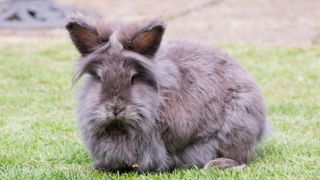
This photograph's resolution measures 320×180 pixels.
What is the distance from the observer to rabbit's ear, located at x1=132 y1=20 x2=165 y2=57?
13.5 ft

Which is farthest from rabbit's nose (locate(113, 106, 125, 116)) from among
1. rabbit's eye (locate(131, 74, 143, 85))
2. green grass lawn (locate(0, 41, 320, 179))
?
green grass lawn (locate(0, 41, 320, 179))

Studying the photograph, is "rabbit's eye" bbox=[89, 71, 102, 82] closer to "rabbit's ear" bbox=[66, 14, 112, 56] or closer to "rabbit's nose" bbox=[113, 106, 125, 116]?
"rabbit's ear" bbox=[66, 14, 112, 56]

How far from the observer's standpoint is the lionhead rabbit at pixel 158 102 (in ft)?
13.1

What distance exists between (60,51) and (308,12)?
538 cm

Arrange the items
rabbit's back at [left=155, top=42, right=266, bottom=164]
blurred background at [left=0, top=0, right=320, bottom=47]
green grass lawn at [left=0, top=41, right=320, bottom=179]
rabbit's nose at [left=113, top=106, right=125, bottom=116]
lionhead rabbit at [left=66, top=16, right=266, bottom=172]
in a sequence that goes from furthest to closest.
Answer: blurred background at [left=0, top=0, right=320, bottom=47] → green grass lawn at [left=0, top=41, right=320, bottom=179] → rabbit's back at [left=155, top=42, right=266, bottom=164] → lionhead rabbit at [left=66, top=16, right=266, bottom=172] → rabbit's nose at [left=113, top=106, right=125, bottom=116]

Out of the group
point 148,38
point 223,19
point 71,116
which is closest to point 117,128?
point 148,38

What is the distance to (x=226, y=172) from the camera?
14.3ft

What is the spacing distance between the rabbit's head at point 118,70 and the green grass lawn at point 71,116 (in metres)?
0.53

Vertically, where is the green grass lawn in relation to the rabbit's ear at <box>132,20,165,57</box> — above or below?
below

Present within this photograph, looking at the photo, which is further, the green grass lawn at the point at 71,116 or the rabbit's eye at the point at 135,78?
the green grass lawn at the point at 71,116

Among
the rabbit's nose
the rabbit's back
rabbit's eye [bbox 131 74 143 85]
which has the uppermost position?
rabbit's eye [bbox 131 74 143 85]

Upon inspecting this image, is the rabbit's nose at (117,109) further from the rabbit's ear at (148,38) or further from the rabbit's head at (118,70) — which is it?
the rabbit's ear at (148,38)

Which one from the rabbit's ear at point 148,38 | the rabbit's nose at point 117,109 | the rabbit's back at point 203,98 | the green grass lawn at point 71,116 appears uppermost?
the rabbit's ear at point 148,38

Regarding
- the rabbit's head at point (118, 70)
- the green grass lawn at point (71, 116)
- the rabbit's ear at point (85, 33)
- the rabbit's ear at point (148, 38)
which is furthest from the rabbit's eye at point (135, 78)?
the green grass lawn at point (71, 116)
